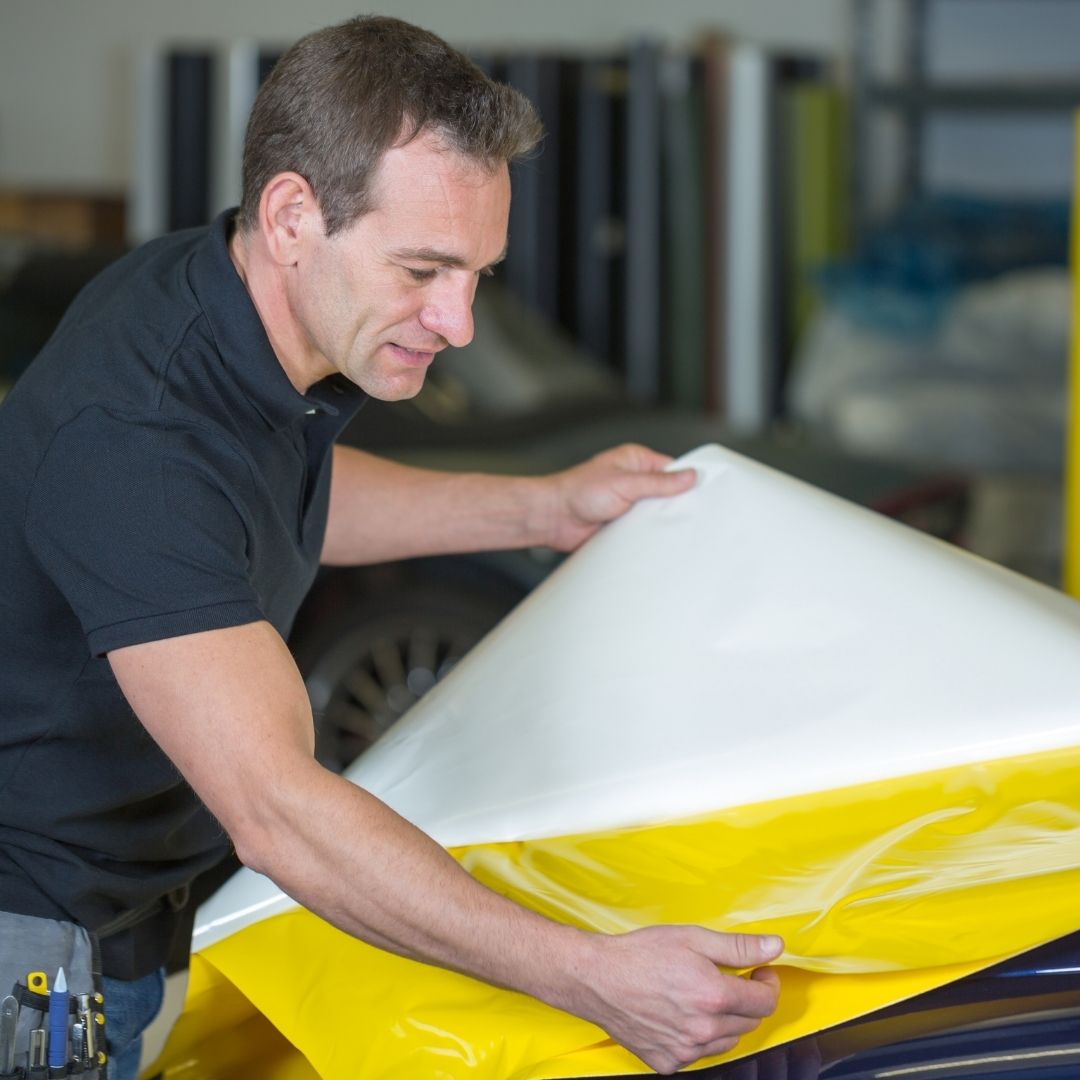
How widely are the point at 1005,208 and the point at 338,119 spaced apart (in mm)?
5092

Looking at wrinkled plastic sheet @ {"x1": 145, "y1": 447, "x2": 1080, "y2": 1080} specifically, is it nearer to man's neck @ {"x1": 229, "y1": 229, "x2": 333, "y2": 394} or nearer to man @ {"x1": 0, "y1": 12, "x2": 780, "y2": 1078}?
man @ {"x1": 0, "y1": 12, "x2": 780, "y2": 1078}

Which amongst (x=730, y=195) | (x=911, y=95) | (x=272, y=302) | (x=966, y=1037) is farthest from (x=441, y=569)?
(x=911, y=95)

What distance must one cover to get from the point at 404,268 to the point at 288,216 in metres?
0.11

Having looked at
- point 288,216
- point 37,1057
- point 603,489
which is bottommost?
point 37,1057

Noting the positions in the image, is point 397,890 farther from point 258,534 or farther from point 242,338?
point 242,338

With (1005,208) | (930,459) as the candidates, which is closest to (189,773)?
(930,459)

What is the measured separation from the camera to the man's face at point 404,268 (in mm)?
1271

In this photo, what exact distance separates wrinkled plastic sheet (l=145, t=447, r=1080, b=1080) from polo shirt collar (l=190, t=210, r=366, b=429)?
1.18 feet

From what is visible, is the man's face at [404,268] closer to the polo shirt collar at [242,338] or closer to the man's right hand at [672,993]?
the polo shirt collar at [242,338]

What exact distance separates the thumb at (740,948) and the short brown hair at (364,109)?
2.01ft

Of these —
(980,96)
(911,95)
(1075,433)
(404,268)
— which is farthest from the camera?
(911,95)

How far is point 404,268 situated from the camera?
4.26 feet

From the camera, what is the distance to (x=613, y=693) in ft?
4.82

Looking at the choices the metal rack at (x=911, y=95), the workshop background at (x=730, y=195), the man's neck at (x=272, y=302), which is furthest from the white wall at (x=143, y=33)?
the man's neck at (x=272, y=302)
